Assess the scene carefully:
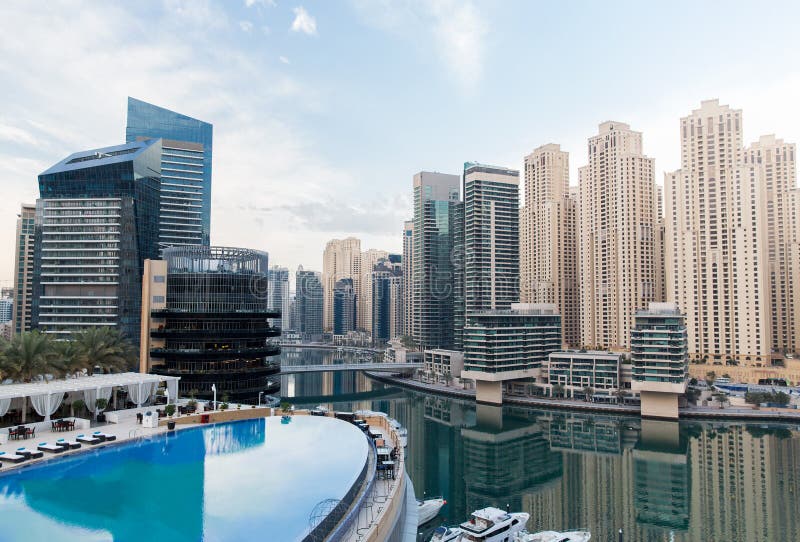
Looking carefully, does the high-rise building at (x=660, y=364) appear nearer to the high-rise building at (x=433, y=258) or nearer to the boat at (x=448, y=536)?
the boat at (x=448, y=536)

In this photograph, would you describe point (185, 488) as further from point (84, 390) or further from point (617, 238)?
point (617, 238)

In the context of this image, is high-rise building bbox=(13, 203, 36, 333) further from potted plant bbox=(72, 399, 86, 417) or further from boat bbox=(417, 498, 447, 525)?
boat bbox=(417, 498, 447, 525)

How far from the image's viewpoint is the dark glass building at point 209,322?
72.0 metres

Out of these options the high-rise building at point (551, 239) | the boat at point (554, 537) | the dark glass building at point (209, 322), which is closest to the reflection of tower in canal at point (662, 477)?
the boat at point (554, 537)

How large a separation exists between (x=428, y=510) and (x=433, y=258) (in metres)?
131

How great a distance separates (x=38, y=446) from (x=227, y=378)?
3711 cm

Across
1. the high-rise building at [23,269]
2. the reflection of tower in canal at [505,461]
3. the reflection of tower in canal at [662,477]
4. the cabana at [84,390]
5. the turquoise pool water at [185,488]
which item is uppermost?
the high-rise building at [23,269]

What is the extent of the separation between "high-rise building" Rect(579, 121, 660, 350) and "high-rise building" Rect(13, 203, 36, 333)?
131 metres

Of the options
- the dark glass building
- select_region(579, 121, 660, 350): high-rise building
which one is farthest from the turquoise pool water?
select_region(579, 121, 660, 350): high-rise building

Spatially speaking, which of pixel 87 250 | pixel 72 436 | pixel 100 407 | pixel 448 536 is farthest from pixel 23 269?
pixel 448 536

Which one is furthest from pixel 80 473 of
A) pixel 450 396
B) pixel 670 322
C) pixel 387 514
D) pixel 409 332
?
pixel 409 332

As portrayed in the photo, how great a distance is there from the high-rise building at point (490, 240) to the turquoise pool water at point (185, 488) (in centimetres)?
9881

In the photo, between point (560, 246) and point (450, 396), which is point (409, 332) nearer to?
point (560, 246)

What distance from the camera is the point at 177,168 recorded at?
422 feet
